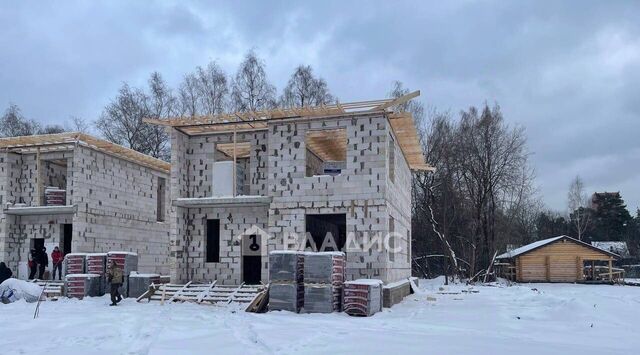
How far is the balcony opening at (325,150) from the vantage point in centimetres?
2065

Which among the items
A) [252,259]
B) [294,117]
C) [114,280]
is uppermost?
[294,117]

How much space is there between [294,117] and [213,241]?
5565mm

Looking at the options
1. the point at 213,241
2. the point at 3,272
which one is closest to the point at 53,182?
the point at 3,272

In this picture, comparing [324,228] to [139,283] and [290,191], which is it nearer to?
[290,191]

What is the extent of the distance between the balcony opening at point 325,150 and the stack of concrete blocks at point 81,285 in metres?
8.25

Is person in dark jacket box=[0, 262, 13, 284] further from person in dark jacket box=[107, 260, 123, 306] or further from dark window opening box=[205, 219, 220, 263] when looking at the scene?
dark window opening box=[205, 219, 220, 263]

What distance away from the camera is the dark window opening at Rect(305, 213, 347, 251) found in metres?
21.0

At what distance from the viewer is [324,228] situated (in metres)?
24.1

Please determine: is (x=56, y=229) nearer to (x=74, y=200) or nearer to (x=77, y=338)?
(x=74, y=200)

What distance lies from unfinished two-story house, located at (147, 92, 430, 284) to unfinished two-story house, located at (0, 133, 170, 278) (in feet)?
15.3

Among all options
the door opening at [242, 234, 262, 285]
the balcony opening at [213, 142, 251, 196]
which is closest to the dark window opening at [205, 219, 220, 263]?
the door opening at [242, 234, 262, 285]

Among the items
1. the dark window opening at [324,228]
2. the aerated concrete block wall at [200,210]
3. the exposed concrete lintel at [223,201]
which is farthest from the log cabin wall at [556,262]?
the exposed concrete lintel at [223,201]

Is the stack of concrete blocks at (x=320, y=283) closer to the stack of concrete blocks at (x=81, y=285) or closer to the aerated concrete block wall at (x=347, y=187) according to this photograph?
the aerated concrete block wall at (x=347, y=187)

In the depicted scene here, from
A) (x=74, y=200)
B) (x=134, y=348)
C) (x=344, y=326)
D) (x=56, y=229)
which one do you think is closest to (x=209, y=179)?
(x=74, y=200)
